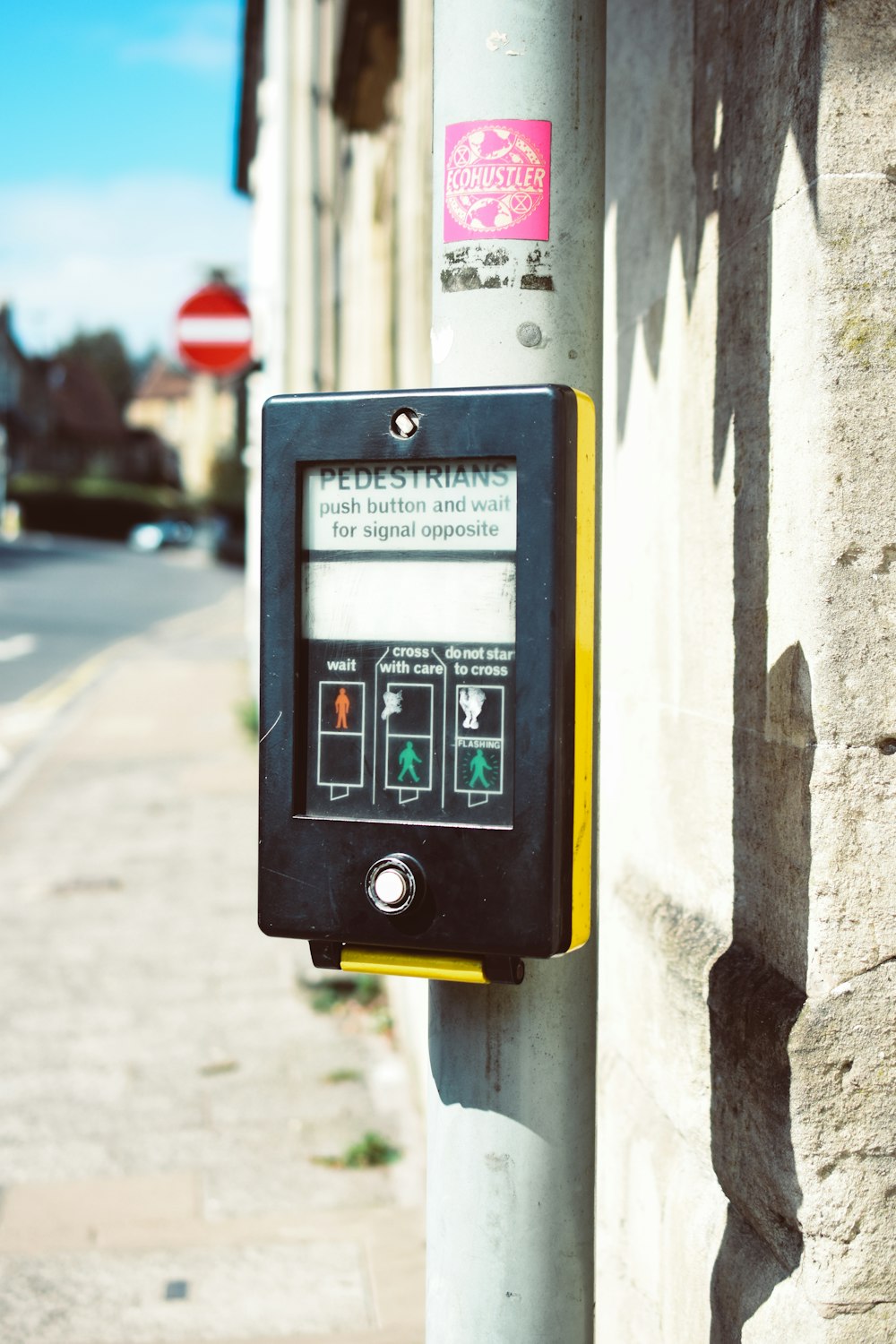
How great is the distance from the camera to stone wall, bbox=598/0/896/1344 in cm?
183

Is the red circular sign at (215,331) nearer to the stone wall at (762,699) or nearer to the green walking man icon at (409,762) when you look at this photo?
the stone wall at (762,699)

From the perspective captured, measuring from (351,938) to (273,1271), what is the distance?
239cm

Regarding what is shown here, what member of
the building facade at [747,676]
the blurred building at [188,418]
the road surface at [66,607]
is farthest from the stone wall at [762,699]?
the blurred building at [188,418]

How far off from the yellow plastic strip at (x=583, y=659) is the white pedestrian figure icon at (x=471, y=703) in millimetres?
112

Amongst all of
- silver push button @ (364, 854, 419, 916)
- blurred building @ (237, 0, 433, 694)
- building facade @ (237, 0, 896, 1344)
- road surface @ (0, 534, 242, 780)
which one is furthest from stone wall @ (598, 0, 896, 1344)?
road surface @ (0, 534, 242, 780)

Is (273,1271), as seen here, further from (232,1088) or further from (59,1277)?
(232,1088)

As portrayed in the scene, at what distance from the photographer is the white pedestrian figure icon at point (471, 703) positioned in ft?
5.49

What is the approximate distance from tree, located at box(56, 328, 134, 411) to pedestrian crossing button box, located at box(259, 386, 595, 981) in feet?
413

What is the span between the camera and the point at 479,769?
168cm

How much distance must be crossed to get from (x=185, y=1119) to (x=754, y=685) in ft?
11.0

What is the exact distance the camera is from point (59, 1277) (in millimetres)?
3713

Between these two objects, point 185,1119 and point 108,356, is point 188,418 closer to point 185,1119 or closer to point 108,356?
point 108,356

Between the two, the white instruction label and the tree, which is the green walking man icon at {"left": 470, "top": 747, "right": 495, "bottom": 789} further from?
the tree

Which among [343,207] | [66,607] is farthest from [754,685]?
[66,607]
